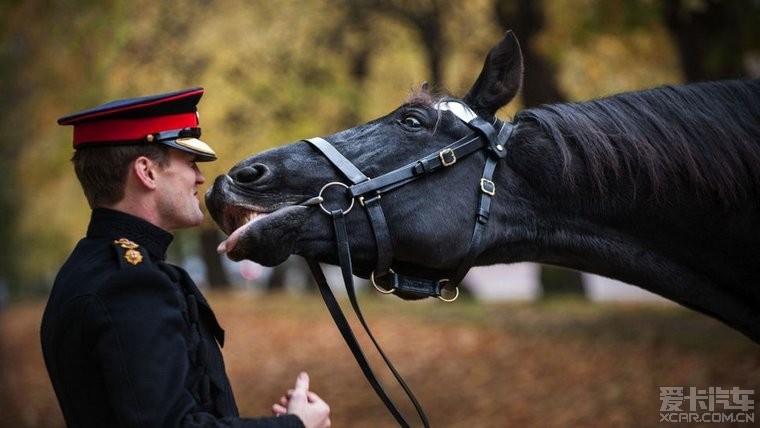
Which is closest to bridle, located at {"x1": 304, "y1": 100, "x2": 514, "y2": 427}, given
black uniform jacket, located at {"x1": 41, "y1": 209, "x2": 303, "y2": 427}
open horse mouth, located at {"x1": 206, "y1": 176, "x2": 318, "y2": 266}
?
open horse mouth, located at {"x1": 206, "y1": 176, "x2": 318, "y2": 266}

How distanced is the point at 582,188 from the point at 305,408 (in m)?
1.45

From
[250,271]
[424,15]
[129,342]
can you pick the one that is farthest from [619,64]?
[250,271]

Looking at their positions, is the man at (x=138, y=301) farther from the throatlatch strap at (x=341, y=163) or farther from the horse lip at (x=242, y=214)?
the throatlatch strap at (x=341, y=163)

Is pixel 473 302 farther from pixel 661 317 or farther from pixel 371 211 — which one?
pixel 371 211

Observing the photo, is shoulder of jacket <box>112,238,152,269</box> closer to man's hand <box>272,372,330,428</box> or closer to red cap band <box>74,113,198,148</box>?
red cap band <box>74,113,198,148</box>

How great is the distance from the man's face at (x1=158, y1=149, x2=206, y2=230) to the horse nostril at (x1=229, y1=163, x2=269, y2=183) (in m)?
0.36

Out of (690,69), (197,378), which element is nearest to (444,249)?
(197,378)

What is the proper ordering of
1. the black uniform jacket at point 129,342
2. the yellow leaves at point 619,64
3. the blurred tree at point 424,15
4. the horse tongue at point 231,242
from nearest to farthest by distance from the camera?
the black uniform jacket at point 129,342 < the horse tongue at point 231,242 < the yellow leaves at point 619,64 < the blurred tree at point 424,15

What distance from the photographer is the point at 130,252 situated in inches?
108

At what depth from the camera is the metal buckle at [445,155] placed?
3.47 m

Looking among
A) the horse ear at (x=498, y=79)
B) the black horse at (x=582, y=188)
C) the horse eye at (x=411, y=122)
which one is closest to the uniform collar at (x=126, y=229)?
the black horse at (x=582, y=188)

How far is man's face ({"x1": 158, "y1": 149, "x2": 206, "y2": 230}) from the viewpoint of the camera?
2.88 metres

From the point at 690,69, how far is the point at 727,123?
6387 mm

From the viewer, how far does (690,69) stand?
9.49 meters
